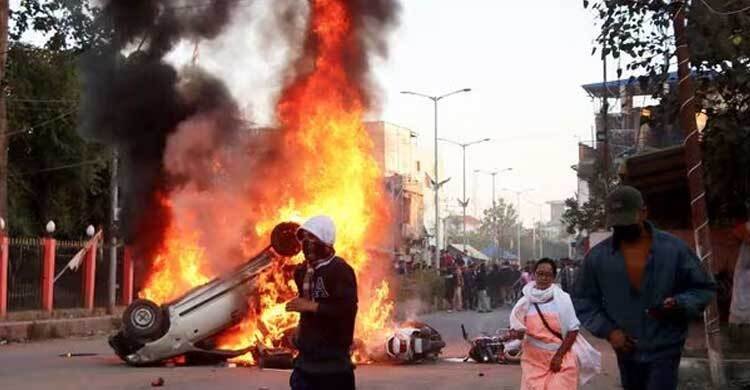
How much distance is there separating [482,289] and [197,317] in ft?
64.8

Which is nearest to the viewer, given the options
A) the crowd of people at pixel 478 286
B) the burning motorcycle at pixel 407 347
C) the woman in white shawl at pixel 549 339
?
the woman in white shawl at pixel 549 339

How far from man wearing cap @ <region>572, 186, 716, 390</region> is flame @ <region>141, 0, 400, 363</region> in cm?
908

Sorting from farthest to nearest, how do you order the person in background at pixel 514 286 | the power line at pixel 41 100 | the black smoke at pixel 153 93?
the person in background at pixel 514 286, the power line at pixel 41 100, the black smoke at pixel 153 93

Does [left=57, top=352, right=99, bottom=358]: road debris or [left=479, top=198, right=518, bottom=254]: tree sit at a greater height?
[left=479, top=198, right=518, bottom=254]: tree

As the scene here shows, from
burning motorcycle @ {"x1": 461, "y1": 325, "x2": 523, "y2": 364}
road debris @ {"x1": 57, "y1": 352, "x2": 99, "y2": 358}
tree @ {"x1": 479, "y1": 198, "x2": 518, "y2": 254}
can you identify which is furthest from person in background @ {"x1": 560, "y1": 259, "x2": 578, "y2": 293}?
tree @ {"x1": 479, "y1": 198, "x2": 518, "y2": 254}

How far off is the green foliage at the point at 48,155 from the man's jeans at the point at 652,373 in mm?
23765

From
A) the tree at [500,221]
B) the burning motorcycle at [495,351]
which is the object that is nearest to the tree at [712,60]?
the burning motorcycle at [495,351]

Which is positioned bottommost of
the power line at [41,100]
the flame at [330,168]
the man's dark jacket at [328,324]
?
the man's dark jacket at [328,324]

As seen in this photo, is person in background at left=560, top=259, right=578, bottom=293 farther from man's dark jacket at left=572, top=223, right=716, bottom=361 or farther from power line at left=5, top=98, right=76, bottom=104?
man's dark jacket at left=572, top=223, right=716, bottom=361

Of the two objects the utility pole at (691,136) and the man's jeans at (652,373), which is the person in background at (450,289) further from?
the man's jeans at (652,373)

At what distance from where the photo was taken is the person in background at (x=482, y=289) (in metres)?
31.3

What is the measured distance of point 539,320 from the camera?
264 inches

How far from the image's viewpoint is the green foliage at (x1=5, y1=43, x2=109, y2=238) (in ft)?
90.5

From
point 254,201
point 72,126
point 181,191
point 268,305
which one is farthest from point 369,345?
point 72,126
